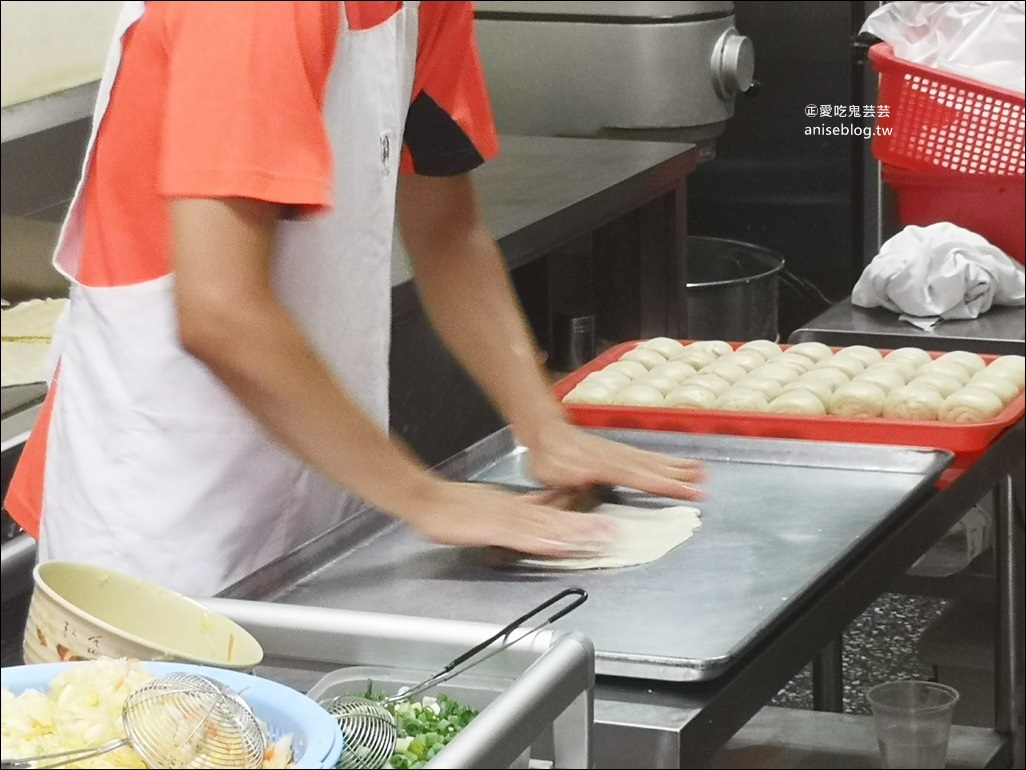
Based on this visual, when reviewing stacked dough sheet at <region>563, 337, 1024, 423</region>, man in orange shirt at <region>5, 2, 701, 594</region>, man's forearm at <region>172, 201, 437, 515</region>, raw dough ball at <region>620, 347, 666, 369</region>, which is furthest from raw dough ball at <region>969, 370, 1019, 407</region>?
man's forearm at <region>172, 201, 437, 515</region>

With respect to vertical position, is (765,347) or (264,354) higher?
(264,354)

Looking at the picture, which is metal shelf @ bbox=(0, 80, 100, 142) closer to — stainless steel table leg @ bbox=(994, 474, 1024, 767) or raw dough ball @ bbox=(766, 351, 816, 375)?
raw dough ball @ bbox=(766, 351, 816, 375)

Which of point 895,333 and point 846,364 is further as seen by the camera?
point 895,333

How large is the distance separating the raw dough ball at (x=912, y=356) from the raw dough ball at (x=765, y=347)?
12 centimetres

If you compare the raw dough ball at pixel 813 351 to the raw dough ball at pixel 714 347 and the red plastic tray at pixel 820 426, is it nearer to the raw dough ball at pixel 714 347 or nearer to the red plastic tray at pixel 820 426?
the raw dough ball at pixel 714 347

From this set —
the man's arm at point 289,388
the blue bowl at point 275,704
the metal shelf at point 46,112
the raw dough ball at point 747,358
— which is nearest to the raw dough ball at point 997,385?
the raw dough ball at point 747,358

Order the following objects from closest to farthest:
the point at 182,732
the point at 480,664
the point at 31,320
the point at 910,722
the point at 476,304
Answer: the point at 182,732 → the point at 480,664 → the point at 910,722 → the point at 476,304 → the point at 31,320

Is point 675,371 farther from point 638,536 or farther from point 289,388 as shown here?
point 289,388

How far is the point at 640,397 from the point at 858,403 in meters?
0.21

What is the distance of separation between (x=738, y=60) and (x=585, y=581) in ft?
2.09

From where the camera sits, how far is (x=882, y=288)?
173cm

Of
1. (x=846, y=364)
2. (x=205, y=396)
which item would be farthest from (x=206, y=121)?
(x=846, y=364)

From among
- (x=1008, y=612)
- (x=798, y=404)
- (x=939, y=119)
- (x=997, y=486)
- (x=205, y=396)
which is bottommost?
(x=1008, y=612)

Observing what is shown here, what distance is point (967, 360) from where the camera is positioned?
1613 mm
